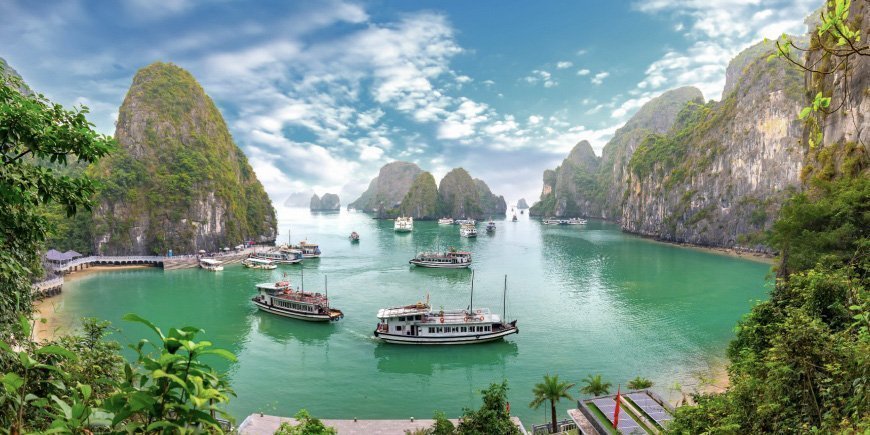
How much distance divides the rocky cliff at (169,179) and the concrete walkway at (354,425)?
7343cm

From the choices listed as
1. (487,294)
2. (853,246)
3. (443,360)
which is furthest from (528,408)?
(487,294)

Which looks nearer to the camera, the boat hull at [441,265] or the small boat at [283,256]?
the boat hull at [441,265]

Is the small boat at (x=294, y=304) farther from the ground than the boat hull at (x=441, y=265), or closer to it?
closer to it

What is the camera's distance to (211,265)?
239 feet

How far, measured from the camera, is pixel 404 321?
37.6 meters

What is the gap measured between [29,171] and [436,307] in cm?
4466

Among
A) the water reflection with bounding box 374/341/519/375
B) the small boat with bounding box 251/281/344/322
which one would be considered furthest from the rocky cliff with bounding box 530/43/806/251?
the small boat with bounding box 251/281/344/322

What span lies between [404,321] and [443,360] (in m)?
5.29

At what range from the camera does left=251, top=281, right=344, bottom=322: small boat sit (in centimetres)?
4253

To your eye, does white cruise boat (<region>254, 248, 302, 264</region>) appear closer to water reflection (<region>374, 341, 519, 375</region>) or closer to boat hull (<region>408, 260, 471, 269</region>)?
boat hull (<region>408, 260, 471, 269</region>)

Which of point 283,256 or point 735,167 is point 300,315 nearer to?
point 283,256

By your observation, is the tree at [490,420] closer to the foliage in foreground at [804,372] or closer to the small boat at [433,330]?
the foliage in foreground at [804,372]

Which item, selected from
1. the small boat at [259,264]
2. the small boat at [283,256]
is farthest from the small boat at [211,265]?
the small boat at [283,256]

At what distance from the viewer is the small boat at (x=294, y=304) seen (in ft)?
140
